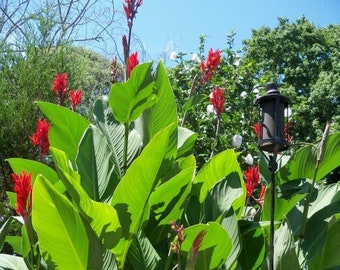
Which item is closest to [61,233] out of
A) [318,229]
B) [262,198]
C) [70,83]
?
[318,229]

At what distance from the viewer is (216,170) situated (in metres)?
1.95

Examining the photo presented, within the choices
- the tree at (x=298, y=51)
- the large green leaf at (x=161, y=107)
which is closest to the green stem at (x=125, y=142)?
the large green leaf at (x=161, y=107)

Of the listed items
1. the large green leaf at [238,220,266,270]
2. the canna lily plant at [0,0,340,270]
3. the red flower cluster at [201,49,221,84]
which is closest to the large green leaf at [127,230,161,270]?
the canna lily plant at [0,0,340,270]

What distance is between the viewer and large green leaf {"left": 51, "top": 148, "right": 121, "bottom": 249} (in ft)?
5.03

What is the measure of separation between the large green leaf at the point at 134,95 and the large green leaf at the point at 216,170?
1.00ft

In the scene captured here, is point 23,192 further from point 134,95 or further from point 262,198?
point 262,198

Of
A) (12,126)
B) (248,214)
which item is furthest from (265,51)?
(248,214)

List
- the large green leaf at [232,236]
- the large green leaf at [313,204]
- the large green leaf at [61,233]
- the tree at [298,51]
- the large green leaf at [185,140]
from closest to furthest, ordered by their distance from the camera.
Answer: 1. the large green leaf at [61,233]
2. the large green leaf at [232,236]
3. the large green leaf at [313,204]
4. the large green leaf at [185,140]
5. the tree at [298,51]

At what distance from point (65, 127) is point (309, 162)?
912mm

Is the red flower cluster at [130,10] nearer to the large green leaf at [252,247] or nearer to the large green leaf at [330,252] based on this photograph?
the large green leaf at [252,247]

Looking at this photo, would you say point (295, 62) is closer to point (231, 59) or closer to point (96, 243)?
point (231, 59)

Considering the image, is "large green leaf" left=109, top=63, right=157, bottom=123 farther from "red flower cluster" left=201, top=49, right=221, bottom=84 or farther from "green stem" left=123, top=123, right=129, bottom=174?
"red flower cluster" left=201, top=49, right=221, bottom=84

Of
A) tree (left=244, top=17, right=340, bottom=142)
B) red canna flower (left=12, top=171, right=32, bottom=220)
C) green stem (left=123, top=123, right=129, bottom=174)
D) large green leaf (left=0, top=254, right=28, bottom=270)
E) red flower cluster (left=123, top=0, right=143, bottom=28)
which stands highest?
tree (left=244, top=17, right=340, bottom=142)

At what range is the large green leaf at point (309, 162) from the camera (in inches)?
79.2
